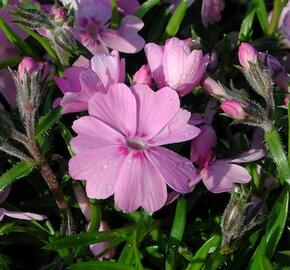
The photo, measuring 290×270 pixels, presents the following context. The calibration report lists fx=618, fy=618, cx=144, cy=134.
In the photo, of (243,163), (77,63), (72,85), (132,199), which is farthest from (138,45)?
(132,199)

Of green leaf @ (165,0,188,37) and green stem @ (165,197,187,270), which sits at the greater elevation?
green leaf @ (165,0,188,37)

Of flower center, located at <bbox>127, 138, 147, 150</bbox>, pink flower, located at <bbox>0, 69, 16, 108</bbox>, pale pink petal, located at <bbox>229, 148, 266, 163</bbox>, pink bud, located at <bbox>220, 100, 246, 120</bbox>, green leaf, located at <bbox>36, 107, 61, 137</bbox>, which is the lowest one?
pale pink petal, located at <bbox>229, 148, 266, 163</bbox>

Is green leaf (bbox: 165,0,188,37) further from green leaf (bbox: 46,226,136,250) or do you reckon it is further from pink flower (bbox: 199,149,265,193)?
green leaf (bbox: 46,226,136,250)

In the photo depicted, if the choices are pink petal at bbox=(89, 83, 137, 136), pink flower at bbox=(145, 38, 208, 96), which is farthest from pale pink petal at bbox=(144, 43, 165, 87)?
pink petal at bbox=(89, 83, 137, 136)

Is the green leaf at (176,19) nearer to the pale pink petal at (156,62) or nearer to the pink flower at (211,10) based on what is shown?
the pink flower at (211,10)

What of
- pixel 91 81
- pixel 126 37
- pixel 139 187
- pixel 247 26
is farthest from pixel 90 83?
pixel 247 26

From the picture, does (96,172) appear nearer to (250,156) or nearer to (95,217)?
(95,217)

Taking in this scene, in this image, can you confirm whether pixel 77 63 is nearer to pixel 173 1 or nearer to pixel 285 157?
pixel 173 1
